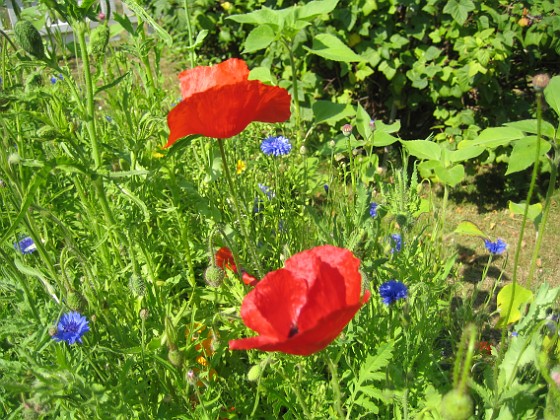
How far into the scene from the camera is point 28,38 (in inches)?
40.5

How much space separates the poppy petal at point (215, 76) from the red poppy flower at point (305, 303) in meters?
0.47

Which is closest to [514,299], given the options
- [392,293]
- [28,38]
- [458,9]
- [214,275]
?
[392,293]

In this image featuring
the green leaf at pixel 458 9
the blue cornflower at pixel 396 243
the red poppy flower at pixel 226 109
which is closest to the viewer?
the red poppy flower at pixel 226 109

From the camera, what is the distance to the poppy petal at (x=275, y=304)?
84 cm

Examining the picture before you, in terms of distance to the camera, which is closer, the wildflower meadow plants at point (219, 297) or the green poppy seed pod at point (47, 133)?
the wildflower meadow plants at point (219, 297)

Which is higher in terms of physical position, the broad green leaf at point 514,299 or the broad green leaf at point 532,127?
the broad green leaf at point 532,127

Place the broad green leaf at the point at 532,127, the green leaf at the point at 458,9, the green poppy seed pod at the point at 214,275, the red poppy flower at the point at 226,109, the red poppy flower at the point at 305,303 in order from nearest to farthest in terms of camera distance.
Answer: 1. the red poppy flower at the point at 305,303
2. the red poppy flower at the point at 226,109
3. the broad green leaf at the point at 532,127
4. the green poppy seed pod at the point at 214,275
5. the green leaf at the point at 458,9

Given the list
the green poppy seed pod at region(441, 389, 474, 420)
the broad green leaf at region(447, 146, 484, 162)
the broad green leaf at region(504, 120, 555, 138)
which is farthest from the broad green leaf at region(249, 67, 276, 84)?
the green poppy seed pod at region(441, 389, 474, 420)

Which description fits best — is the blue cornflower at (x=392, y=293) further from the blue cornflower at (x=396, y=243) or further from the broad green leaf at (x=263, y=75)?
the broad green leaf at (x=263, y=75)

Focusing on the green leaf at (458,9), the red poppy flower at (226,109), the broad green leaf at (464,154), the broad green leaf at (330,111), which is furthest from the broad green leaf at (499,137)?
the green leaf at (458,9)

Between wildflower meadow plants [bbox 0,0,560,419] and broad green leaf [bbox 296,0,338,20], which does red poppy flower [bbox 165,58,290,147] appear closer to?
wildflower meadow plants [bbox 0,0,560,419]

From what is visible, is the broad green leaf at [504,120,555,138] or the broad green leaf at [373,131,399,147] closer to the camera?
the broad green leaf at [504,120,555,138]

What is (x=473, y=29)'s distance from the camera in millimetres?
2932

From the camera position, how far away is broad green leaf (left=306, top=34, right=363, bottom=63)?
1839 millimetres
